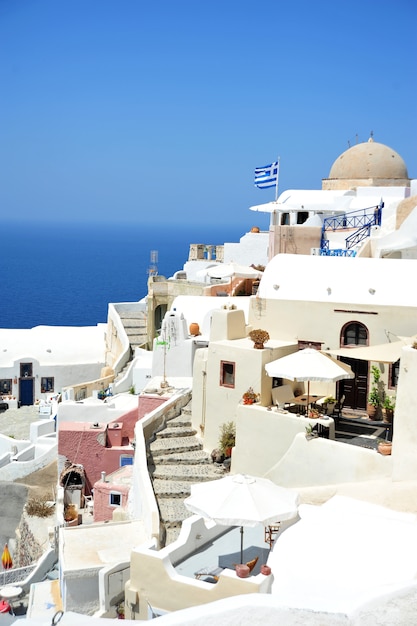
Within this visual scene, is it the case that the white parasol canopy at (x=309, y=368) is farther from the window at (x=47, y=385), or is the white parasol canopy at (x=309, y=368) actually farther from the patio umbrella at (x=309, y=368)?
the window at (x=47, y=385)

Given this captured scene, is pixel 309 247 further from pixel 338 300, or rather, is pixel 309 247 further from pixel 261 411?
pixel 261 411

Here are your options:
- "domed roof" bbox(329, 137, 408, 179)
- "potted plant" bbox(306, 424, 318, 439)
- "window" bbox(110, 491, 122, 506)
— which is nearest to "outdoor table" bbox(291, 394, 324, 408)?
"potted plant" bbox(306, 424, 318, 439)

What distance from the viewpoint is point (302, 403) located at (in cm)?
1981

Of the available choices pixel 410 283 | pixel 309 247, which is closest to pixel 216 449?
pixel 410 283

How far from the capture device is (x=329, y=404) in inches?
824

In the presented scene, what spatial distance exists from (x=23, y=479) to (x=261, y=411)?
1399 centimetres

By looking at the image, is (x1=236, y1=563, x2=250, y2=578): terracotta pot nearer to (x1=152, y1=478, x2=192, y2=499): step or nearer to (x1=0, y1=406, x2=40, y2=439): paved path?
(x1=152, y1=478, x2=192, y2=499): step

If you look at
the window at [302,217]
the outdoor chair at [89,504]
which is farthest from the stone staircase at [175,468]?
the window at [302,217]

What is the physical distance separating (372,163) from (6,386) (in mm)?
23504

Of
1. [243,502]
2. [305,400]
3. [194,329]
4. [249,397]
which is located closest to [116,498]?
[249,397]

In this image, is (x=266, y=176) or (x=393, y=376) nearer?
(x=393, y=376)

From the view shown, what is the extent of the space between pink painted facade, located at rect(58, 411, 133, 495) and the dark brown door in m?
8.03

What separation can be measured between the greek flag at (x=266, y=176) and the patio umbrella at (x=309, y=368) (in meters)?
20.1

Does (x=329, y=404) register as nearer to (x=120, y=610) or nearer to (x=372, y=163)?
(x=120, y=610)
